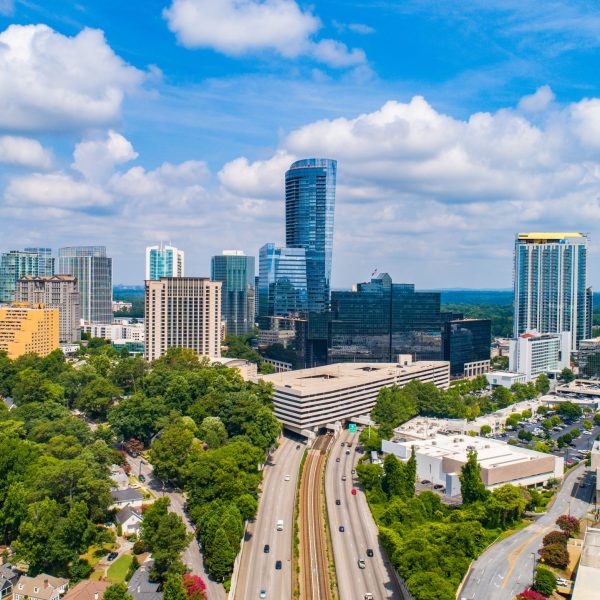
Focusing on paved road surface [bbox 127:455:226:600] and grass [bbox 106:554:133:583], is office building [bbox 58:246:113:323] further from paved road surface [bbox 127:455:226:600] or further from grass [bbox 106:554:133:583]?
grass [bbox 106:554:133:583]

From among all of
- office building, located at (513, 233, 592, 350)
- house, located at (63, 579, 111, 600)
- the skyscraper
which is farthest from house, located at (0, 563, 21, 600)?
office building, located at (513, 233, 592, 350)

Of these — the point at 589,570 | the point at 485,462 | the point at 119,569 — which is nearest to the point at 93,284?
the point at 485,462

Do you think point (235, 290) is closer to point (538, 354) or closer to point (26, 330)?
point (26, 330)

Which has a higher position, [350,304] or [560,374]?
[350,304]

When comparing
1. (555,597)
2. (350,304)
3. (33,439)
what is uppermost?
(350,304)

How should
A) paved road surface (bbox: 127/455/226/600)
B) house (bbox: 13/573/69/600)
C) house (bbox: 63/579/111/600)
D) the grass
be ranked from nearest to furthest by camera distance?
house (bbox: 63/579/111/600) → house (bbox: 13/573/69/600) → paved road surface (bbox: 127/455/226/600) → the grass

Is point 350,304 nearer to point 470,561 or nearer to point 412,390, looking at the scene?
point 412,390

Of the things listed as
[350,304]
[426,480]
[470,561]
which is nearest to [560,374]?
[350,304]

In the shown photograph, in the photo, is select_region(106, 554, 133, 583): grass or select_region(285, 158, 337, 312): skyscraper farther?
select_region(285, 158, 337, 312): skyscraper
